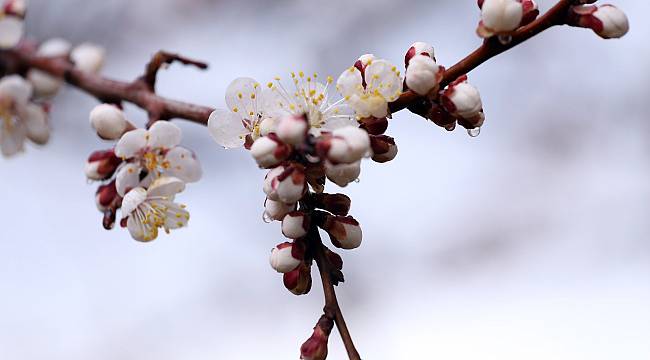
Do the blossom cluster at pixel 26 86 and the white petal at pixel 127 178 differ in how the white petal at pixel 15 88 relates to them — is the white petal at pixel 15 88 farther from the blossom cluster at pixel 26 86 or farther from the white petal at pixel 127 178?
the white petal at pixel 127 178

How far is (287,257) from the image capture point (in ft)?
3.56

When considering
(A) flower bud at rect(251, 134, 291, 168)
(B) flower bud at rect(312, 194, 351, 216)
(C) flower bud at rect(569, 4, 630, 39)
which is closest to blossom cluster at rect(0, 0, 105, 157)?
(A) flower bud at rect(251, 134, 291, 168)

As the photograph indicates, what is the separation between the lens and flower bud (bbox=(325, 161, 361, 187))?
101cm

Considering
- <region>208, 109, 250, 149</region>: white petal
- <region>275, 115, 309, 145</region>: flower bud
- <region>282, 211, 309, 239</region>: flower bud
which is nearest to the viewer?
<region>275, 115, 309, 145</region>: flower bud

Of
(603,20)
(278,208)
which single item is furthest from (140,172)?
(603,20)

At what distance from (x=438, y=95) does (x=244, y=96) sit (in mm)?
301

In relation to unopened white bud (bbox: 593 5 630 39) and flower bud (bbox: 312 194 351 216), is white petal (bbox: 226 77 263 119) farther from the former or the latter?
unopened white bud (bbox: 593 5 630 39)

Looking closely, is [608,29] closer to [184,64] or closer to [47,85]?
[184,64]

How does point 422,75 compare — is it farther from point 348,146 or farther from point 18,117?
point 18,117

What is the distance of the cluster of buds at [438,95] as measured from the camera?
3.49 ft

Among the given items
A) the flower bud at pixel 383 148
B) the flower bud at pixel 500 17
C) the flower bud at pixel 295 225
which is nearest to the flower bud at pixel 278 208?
the flower bud at pixel 295 225

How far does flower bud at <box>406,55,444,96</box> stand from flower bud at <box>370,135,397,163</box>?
0.26ft

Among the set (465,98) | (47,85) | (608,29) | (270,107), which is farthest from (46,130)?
(608,29)

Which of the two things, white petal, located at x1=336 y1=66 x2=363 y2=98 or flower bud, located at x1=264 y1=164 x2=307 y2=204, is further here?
white petal, located at x1=336 y1=66 x2=363 y2=98
